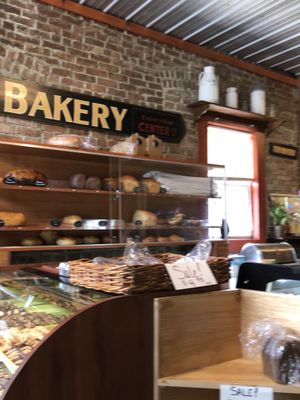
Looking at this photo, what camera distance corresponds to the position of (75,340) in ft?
4.18

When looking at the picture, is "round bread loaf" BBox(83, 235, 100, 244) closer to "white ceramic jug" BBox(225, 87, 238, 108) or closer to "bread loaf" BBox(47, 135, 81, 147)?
"bread loaf" BBox(47, 135, 81, 147)

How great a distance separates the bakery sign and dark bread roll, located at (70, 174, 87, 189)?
1.82ft

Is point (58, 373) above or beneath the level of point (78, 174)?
beneath

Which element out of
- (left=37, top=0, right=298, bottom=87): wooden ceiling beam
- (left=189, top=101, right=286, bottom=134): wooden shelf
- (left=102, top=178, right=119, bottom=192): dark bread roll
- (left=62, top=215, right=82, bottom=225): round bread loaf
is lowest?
(left=62, top=215, right=82, bottom=225): round bread loaf

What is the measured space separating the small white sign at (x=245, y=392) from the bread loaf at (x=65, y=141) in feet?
8.56

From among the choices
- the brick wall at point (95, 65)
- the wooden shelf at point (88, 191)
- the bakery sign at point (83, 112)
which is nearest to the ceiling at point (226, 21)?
the brick wall at point (95, 65)

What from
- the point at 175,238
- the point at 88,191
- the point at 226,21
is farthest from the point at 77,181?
the point at 226,21

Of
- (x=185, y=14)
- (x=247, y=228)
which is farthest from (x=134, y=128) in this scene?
(x=247, y=228)

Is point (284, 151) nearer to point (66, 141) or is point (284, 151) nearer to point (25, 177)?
point (66, 141)

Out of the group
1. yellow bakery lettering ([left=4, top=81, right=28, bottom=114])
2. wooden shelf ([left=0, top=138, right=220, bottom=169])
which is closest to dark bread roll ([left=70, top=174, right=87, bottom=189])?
wooden shelf ([left=0, top=138, right=220, bottom=169])

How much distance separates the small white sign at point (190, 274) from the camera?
4.86ft

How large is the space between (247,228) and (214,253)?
1.30 metres

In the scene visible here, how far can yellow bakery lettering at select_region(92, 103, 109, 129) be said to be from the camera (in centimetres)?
414

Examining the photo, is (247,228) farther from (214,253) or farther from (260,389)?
(260,389)
